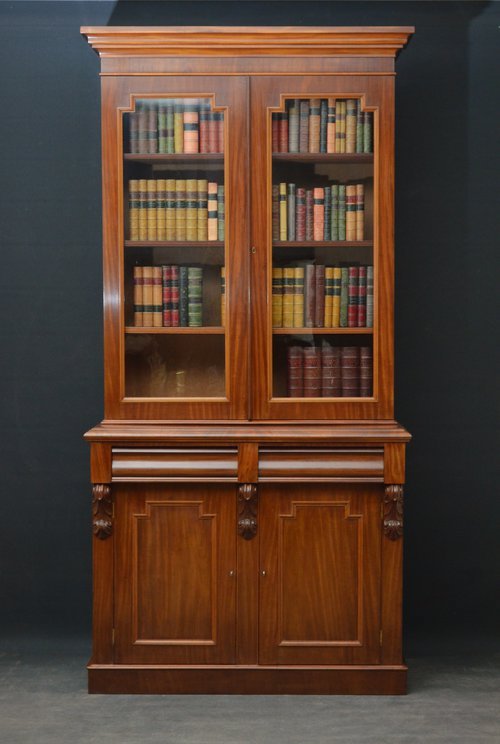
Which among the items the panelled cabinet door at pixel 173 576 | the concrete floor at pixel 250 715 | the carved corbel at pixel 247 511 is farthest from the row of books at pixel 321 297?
the concrete floor at pixel 250 715

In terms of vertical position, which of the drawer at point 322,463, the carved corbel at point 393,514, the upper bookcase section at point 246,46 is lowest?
the carved corbel at point 393,514

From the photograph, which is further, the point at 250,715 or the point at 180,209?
the point at 180,209

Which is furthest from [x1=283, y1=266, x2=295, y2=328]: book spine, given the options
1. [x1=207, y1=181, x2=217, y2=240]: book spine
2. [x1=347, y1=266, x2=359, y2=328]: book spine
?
[x1=207, y1=181, x2=217, y2=240]: book spine

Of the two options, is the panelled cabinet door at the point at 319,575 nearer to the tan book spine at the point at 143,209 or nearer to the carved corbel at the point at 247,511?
the carved corbel at the point at 247,511

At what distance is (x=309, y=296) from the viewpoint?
364cm

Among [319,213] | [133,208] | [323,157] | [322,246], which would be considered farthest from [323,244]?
[133,208]

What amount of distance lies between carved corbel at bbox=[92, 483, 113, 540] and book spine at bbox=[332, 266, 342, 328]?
1117 millimetres

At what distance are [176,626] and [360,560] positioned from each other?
0.77 metres

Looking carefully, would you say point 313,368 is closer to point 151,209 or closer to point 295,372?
point 295,372

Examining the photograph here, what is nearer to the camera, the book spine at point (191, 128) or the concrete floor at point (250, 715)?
the concrete floor at point (250, 715)

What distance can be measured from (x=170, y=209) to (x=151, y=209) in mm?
76

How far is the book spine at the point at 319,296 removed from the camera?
3633 mm

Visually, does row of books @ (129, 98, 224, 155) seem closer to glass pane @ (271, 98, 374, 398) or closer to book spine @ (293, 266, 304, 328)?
→ glass pane @ (271, 98, 374, 398)

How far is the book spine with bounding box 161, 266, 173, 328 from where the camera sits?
3643 mm
